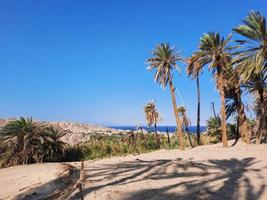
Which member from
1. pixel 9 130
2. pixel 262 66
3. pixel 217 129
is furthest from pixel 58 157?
pixel 217 129

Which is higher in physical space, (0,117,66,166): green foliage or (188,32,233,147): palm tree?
(188,32,233,147): palm tree

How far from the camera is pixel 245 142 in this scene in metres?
33.3

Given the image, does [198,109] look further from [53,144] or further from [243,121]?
[53,144]

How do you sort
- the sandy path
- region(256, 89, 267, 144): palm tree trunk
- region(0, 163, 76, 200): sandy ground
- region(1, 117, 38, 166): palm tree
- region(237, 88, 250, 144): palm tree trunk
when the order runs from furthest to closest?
region(237, 88, 250, 144): palm tree trunk → region(256, 89, 267, 144): palm tree trunk → region(1, 117, 38, 166): palm tree → region(0, 163, 76, 200): sandy ground → the sandy path

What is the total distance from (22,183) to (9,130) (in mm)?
11332

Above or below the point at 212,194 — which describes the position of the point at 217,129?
above

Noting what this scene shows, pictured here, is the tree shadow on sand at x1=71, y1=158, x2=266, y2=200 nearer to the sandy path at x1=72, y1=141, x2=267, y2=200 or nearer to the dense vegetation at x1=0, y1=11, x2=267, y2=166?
the sandy path at x1=72, y1=141, x2=267, y2=200

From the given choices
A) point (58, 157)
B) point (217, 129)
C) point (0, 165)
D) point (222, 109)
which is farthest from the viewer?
point (217, 129)

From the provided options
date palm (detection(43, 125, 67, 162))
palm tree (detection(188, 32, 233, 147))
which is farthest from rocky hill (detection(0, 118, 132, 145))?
palm tree (detection(188, 32, 233, 147))

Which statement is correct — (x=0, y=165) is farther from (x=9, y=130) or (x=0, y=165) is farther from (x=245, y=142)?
(x=245, y=142)

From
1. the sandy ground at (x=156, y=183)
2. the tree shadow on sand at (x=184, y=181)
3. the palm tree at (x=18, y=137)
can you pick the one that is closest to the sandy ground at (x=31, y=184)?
the sandy ground at (x=156, y=183)

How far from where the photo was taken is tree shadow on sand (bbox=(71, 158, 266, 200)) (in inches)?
363

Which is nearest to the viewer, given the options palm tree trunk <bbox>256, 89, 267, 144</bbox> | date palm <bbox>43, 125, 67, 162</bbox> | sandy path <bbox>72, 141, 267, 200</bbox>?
sandy path <bbox>72, 141, 267, 200</bbox>

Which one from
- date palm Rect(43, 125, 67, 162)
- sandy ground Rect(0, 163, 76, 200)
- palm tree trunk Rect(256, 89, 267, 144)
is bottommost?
sandy ground Rect(0, 163, 76, 200)
